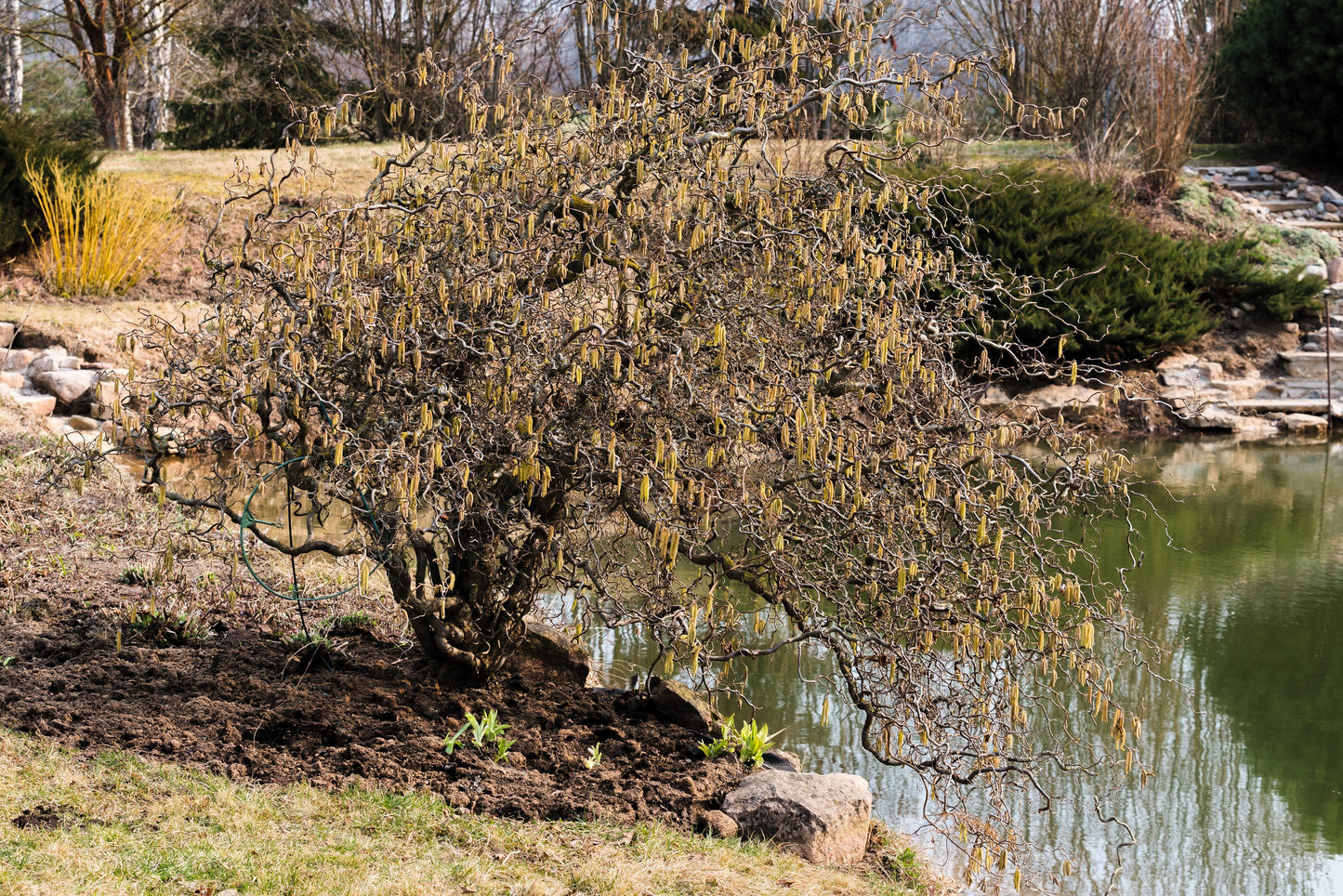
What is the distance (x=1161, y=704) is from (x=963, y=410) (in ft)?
9.31

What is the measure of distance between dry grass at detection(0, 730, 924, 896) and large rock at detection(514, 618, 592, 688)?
4.45 feet

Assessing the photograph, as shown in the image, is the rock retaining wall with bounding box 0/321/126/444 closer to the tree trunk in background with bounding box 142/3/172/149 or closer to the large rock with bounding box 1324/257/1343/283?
the tree trunk in background with bounding box 142/3/172/149

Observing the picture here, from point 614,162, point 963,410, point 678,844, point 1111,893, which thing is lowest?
point 1111,893

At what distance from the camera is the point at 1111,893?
433 cm

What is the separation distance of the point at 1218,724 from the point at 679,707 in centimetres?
301

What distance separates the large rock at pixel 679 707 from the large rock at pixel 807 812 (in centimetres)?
60

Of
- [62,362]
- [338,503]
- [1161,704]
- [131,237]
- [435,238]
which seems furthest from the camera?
[131,237]

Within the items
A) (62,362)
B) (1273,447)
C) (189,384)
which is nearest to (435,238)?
(189,384)

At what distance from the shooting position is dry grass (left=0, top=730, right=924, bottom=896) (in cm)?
316

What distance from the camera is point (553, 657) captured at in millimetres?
5238

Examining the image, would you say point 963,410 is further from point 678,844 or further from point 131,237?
point 131,237

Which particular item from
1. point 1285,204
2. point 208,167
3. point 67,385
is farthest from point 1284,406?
point 208,167

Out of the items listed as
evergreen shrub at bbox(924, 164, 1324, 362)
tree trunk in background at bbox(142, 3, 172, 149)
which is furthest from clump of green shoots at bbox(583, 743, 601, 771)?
tree trunk in background at bbox(142, 3, 172, 149)

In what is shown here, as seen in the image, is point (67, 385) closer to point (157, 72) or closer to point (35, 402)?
point (35, 402)
